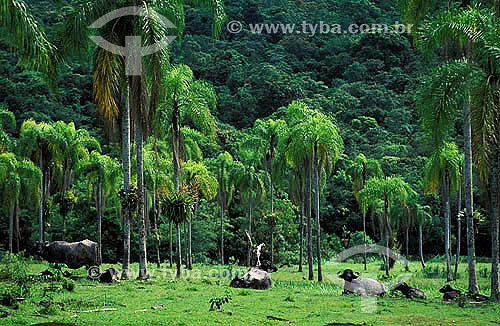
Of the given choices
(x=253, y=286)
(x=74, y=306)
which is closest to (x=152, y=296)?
(x=74, y=306)

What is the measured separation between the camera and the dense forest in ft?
60.8

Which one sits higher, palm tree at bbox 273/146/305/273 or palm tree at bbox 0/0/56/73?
palm tree at bbox 0/0/56/73

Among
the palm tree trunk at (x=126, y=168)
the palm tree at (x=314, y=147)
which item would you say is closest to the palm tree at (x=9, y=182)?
the palm tree trunk at (x=126, y=168)

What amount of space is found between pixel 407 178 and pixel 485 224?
28.1 ft

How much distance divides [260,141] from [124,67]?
19.6 meters

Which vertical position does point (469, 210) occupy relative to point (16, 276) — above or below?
above

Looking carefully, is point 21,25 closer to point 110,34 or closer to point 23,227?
point 110,34

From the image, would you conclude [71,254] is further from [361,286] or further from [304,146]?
[361,286]

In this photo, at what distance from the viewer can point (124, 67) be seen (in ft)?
62.1

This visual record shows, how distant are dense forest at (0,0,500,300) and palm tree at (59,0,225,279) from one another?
0.32ft

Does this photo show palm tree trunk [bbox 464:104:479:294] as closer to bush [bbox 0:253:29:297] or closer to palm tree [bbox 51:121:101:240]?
bush [bbox 0:253:29:297]

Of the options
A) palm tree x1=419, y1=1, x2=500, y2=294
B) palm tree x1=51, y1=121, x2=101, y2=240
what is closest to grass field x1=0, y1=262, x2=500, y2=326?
palm tree x1=419, y1=1, x2=500, y2=294

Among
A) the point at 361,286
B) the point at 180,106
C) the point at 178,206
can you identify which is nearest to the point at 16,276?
the point at 178,206

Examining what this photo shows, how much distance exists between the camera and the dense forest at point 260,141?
18547 mm
